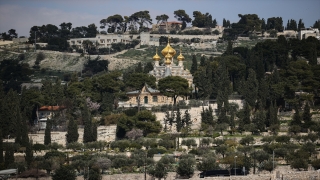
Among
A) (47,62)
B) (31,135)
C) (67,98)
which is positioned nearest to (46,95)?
(67,98)

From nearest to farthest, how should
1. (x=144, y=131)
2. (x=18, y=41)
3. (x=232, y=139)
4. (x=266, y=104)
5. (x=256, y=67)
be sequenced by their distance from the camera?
(x=232, y=139)
(x=144, y=131)
(x=266, y=104)
(x=256, y=67)
(x=18, y=41)

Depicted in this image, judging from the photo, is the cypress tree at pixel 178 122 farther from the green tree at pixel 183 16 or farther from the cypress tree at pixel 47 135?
the green tree at pixel 183 16

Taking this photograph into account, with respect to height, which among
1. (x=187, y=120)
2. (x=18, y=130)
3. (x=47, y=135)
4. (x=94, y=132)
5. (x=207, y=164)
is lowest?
(x=207, y=164)

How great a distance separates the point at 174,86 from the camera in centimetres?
6925

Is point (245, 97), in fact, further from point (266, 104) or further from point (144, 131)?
point (144, 131)

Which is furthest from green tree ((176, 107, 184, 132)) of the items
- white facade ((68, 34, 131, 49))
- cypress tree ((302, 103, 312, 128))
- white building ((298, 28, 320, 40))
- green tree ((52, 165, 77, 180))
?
white facade ((68, 34, 131, 49))

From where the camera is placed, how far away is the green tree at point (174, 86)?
69188 millimetres

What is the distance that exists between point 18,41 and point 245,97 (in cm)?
5873

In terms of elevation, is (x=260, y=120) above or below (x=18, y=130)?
above

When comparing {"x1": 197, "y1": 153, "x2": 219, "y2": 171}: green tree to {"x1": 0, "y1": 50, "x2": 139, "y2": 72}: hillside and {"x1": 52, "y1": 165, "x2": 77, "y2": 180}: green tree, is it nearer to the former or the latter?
{"x1": 52, "y1": 165, "x2": 77, "y2": 180}: green tree

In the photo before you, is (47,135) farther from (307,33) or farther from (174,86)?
(307,33)

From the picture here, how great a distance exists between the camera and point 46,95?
69.5m

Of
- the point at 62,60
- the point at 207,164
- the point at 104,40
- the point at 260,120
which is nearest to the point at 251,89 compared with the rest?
the point at 260,120

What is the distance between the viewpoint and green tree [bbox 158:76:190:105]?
6919cm
